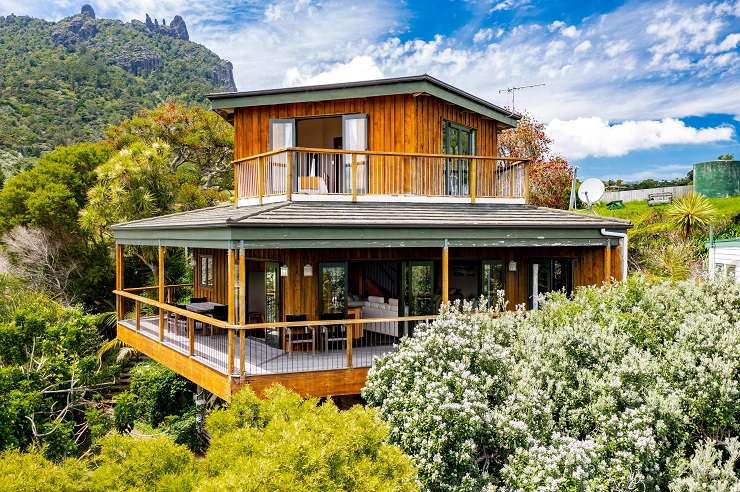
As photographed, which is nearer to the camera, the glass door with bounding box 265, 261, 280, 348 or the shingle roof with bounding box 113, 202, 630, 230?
the shingle roof with bounding box 113, 202, 630, 230

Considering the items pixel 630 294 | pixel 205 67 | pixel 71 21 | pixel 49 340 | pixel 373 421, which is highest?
pixel 71 21

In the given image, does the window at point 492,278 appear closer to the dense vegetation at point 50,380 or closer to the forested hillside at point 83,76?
the dense vegetation at point 50,380

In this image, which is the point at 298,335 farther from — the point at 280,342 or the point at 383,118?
the point at 383,118

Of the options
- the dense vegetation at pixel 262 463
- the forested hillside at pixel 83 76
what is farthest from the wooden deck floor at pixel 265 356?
the forested hillside at pixel 83 76

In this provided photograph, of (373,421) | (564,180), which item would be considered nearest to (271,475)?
(373,421)

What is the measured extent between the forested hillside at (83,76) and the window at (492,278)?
124 ft

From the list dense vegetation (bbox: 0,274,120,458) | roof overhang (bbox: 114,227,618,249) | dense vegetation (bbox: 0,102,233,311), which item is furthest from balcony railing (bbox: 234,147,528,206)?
dense vegetation (bbox: 0,102,233,311)

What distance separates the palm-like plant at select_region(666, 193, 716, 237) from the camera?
22.8 metres

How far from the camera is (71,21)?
3593 inches

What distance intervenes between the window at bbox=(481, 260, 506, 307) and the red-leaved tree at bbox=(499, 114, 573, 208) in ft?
50.3

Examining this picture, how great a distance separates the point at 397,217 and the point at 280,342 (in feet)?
13.0

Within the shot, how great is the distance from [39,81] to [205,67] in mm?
36082

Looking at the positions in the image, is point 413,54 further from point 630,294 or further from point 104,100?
point 630,294

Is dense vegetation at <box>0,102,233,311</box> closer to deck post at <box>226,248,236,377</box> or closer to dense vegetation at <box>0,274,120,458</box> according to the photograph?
dense vegetation at <box>0,274,120,458</box>
